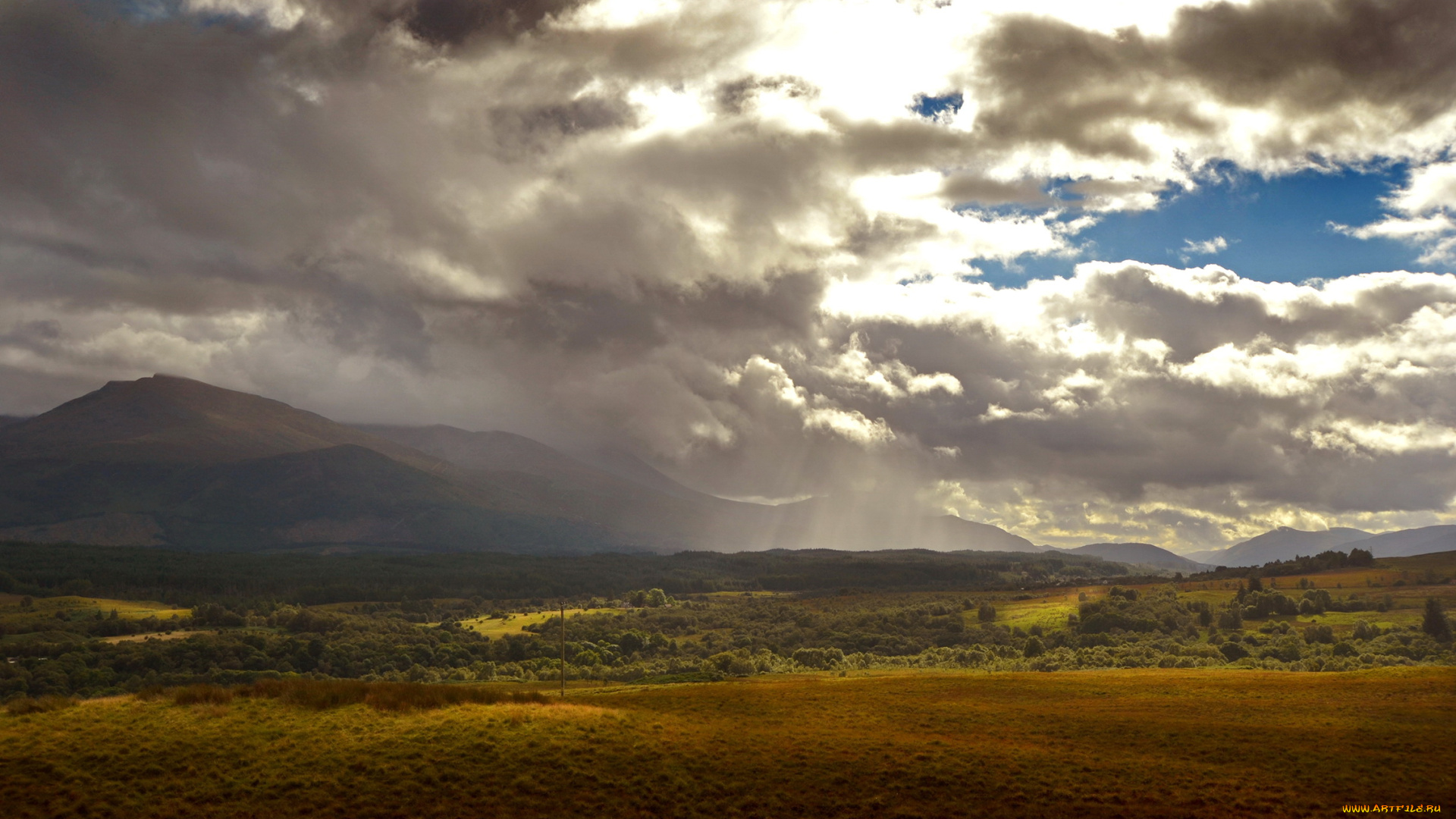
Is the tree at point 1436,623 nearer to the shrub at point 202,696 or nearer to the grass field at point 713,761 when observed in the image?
the grass field at point 713,761

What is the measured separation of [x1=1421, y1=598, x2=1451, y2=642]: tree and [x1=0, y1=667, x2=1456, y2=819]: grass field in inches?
4235

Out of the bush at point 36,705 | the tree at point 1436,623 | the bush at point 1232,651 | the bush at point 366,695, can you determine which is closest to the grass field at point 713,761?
the bush at point 36,705

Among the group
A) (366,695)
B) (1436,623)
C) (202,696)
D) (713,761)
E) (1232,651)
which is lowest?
(1232,651)

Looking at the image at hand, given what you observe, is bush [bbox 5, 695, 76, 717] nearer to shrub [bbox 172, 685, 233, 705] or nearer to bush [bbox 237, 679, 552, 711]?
shrub [bbox 172, 685, 233, 705]

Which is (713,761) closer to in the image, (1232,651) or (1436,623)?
(1232,651)

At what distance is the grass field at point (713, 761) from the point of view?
50.0 m

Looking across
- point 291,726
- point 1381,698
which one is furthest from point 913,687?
point 291,726

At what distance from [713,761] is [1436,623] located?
174 m

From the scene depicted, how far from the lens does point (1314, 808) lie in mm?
50406

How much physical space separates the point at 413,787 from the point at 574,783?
→ 32.8ft

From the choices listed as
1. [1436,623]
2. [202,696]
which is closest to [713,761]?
[202,696]

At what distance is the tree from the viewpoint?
158 meters

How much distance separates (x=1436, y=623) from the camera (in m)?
162

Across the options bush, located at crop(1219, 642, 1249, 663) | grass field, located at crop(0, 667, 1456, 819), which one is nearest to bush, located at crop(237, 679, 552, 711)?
grass field, located at crop(0, 667, 1456, 819)
